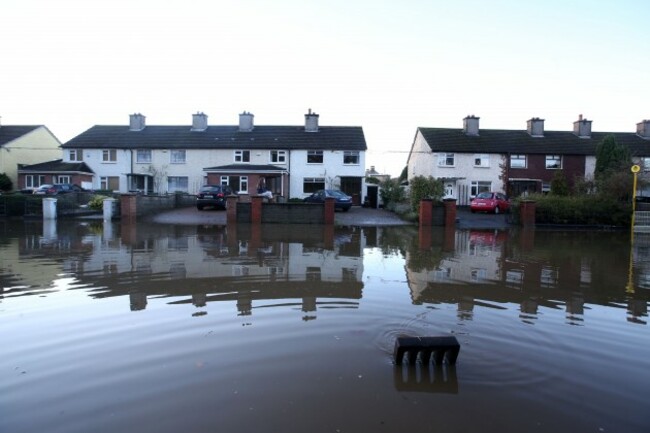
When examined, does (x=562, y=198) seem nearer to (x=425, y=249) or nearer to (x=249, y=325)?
(x=425, y=249)

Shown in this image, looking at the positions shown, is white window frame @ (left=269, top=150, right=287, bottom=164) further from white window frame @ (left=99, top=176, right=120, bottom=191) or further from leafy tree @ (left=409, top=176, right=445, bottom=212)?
leafy tree @ (left=409, top=176, right=445, bottom=212)

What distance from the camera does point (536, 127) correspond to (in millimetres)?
39250

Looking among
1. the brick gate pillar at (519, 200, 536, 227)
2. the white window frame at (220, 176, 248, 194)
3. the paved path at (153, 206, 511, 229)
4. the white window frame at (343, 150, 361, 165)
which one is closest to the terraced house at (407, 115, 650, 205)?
the white window frame at (343, 150, 361, 165)

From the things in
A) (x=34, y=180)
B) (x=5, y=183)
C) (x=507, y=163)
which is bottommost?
(x=5, y=183)

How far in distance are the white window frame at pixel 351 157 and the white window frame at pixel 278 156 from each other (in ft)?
15.4

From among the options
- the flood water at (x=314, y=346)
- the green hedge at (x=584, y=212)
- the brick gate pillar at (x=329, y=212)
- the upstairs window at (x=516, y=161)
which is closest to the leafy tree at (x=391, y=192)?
the green hedge at (x=584, y=212)

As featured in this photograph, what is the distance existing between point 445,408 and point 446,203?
767 inches

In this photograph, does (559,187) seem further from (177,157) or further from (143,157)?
(143,157)

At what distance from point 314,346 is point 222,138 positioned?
36.1m

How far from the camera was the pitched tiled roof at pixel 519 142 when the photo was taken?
121 ft

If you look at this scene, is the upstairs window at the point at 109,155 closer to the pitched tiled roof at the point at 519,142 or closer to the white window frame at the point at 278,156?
the white window frame at the point at 278,156

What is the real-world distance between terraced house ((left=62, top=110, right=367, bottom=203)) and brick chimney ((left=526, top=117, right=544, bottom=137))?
14.0 metres

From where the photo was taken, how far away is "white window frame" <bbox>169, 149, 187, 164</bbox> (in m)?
38.6

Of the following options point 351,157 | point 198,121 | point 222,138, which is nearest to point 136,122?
point 198,121
